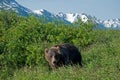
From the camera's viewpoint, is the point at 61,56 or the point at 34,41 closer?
the point at 61,56

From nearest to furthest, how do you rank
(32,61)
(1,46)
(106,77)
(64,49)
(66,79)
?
(106,77) → (66,79) → (64,49) → (32,61) → (1,46)

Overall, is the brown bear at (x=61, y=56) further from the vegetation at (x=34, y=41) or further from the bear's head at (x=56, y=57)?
the vegetation at (x=34, y=41)

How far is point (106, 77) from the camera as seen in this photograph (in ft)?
28.5

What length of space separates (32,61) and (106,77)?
877cm

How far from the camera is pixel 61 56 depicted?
1367 cm

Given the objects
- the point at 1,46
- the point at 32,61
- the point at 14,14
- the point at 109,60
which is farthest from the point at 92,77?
the point at 14,14

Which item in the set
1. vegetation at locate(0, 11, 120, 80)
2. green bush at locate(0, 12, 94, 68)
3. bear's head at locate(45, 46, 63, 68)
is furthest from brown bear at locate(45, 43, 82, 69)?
green bush at locate(0, 12, 94, 68)

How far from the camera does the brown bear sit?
1361cm

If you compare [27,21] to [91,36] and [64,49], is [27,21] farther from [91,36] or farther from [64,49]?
[64,49]

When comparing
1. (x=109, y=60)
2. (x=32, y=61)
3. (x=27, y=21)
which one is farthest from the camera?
(x=27, y=21)

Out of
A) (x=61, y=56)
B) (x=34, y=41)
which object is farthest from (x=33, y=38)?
(x=61, y=56)

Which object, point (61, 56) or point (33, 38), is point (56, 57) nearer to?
point (61, 56)

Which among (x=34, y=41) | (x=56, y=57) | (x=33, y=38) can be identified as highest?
(x=33, y=38)

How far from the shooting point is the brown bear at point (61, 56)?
13.6m
